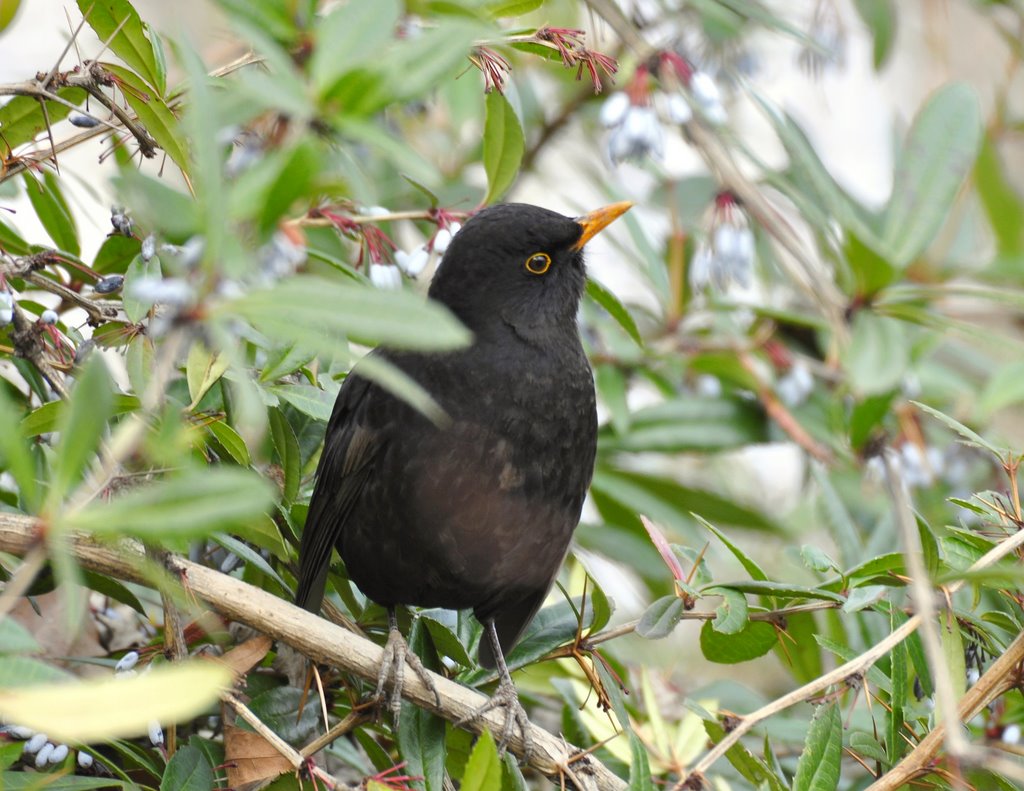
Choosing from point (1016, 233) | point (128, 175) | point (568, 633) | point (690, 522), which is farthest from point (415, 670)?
point (1016, 233)

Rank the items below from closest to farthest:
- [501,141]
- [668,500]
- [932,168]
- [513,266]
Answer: [501,141], [513,266], [932,168], [668,500]

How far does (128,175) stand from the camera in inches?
50.2

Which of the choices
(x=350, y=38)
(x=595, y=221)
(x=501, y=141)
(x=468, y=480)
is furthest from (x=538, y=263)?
(x=350, y=38)

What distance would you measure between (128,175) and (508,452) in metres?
1.53

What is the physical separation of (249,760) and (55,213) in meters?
1.29

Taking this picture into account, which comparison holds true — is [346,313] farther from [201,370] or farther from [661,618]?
[661,618]

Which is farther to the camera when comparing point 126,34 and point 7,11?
point 7,11

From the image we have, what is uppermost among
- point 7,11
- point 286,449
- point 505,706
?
point 7,11

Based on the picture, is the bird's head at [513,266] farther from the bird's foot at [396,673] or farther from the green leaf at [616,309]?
the bird's foot at [396,673]

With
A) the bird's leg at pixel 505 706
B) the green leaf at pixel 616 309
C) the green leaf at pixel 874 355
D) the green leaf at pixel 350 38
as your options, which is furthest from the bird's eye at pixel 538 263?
the green leaf at pixel 350 38

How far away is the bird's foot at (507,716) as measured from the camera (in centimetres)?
240

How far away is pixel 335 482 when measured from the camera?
2727 millimetres

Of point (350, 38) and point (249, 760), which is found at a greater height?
point (350, 38)

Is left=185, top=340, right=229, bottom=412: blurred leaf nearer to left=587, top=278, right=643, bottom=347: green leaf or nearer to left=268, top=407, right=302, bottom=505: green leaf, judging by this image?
left=268, top=407, right=302, bottom=505: green leaf
